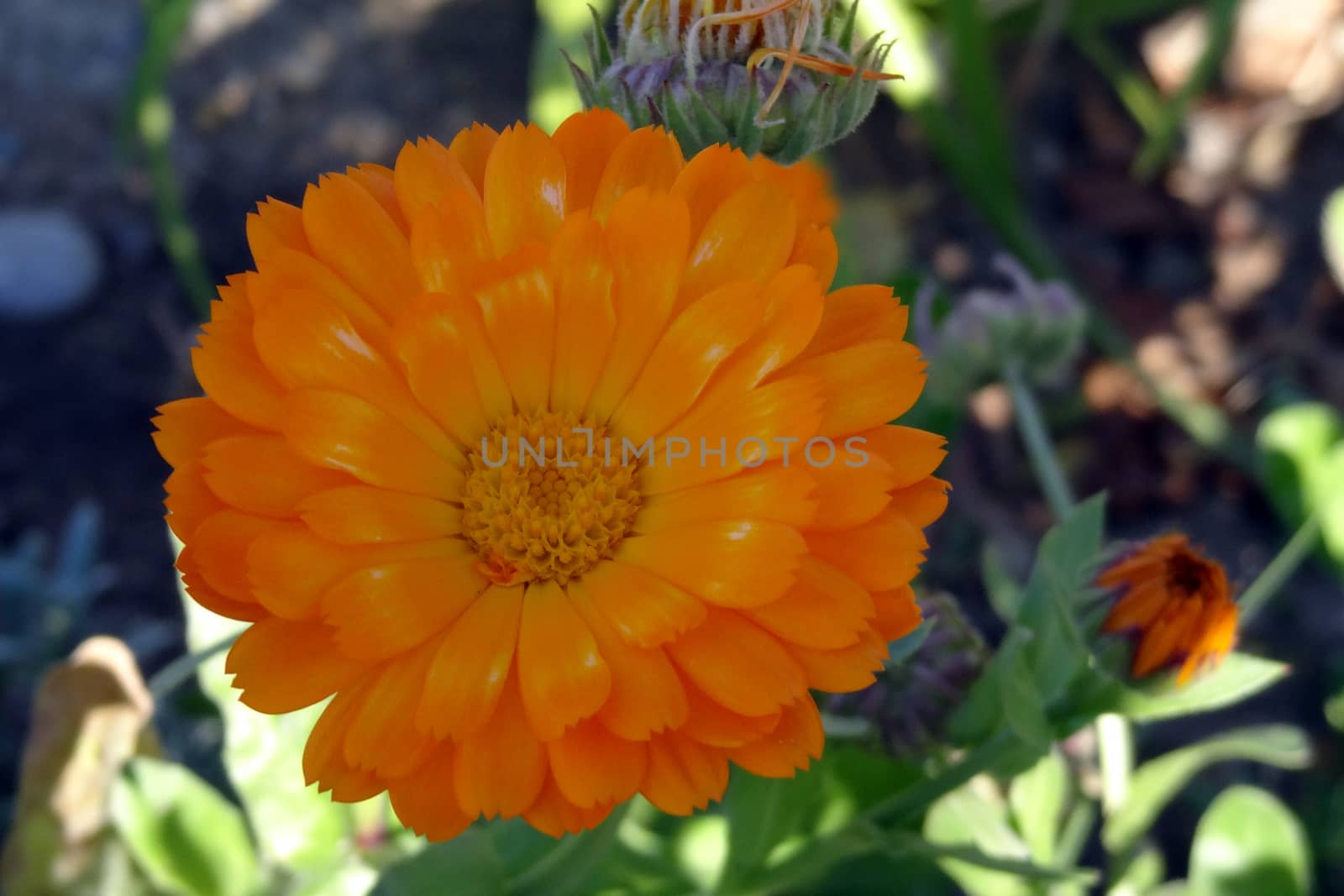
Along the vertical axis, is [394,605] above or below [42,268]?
below

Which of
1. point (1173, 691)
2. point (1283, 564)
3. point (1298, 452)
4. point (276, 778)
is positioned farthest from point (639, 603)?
point (1298, 452)

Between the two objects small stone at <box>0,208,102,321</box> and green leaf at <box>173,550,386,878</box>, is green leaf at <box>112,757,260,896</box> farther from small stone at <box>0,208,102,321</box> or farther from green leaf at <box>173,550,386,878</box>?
small stone at <box>0,208,102,321</box>

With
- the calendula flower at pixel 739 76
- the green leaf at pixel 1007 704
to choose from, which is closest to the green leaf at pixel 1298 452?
the green leaf at pixel 1007 704

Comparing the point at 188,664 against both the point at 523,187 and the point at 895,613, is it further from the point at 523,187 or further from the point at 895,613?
the point at 895,613

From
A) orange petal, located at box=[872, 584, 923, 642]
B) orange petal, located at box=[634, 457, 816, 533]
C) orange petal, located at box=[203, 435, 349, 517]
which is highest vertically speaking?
orange petal, located at box=[203, 435, 349, 517]

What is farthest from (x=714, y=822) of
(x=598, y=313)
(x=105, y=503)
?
(x=105, y=503)

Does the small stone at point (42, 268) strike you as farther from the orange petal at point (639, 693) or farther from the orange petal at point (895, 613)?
the orange petal at point (895, 613)

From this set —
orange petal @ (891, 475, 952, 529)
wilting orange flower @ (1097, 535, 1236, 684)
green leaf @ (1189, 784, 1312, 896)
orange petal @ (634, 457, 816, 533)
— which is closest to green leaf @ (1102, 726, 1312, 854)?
green leaf @ (1189, 784, 1312, 896)
